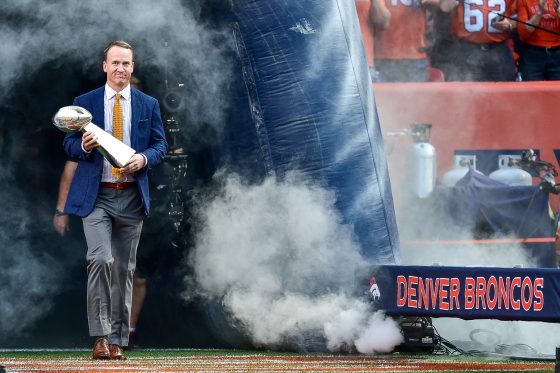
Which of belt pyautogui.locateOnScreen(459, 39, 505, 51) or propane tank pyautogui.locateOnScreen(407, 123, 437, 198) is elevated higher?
belt pyautogui.locateOnScreen(459, 39, 505, 51)

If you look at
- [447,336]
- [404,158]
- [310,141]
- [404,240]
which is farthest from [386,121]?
[310,141]

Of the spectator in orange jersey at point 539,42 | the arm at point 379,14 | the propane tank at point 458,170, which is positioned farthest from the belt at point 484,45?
the propane tank at point 458,170

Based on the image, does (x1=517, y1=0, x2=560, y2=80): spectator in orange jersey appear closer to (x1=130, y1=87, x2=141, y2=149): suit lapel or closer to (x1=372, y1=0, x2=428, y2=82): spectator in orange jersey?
(x1=372, y1=0, x2=428, y2=82): spectator in orange jersey

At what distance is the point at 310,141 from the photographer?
24.8ft

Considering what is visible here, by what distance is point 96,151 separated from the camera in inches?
273

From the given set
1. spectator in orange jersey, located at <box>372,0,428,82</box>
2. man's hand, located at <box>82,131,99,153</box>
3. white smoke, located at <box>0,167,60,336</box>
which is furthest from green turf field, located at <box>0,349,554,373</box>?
spectator in orange jersey, located at <box>372,0,428,82</box>

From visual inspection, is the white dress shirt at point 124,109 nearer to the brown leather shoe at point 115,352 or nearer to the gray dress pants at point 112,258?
the gray dress pants at point 112,258

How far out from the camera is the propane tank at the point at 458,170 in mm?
10047

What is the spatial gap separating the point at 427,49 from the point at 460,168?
1714 millimetres

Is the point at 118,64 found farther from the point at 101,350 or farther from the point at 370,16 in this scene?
the point at 370,16

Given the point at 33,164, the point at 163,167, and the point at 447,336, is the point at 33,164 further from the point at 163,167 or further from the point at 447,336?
the point at 447,336

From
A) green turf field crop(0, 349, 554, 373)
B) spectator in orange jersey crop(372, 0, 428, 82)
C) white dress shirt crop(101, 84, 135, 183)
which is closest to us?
green turf field crop(0, 349, 554, 373)

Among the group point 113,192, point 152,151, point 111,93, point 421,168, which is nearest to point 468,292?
point 152,151

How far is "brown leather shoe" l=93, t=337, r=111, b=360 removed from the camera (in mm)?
6887
